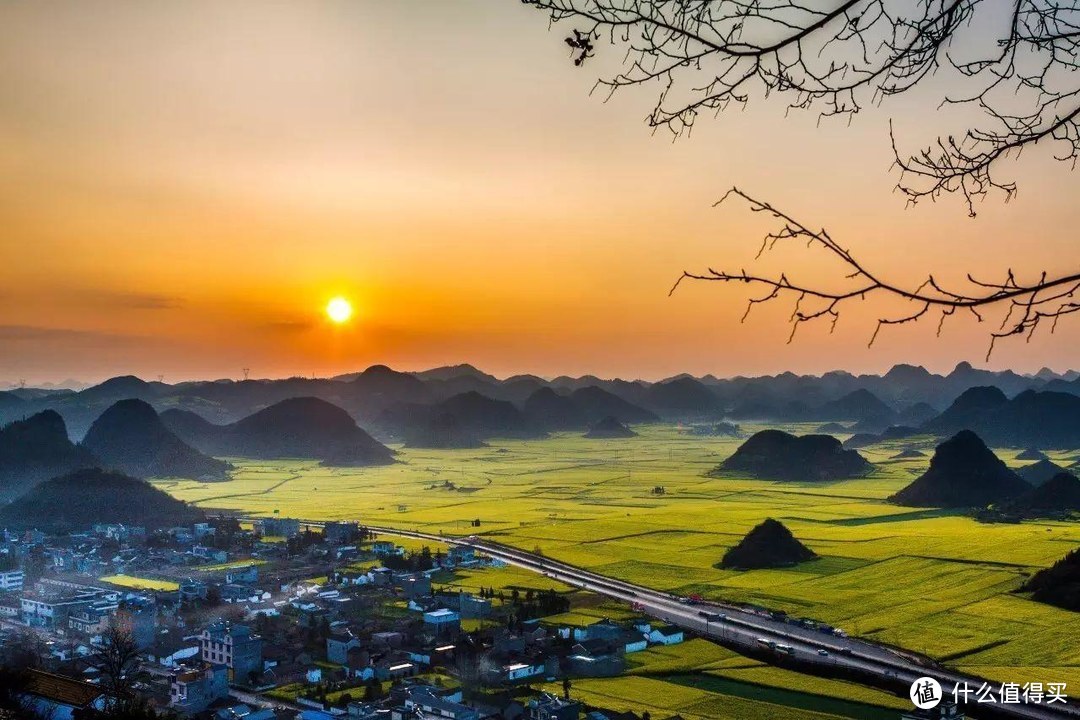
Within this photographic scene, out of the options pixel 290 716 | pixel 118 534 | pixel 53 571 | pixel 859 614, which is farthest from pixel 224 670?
pixel 118 534

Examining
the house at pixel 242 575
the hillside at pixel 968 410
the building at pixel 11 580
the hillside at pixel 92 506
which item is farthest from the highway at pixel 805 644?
the hillside at pixel 968 410

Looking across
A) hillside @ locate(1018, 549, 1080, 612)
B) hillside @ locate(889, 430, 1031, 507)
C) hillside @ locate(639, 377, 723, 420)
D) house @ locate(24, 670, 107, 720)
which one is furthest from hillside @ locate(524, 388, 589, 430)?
house @ locate(24, 670, 107, 720)

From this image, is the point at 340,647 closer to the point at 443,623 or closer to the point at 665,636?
the point at 443,623

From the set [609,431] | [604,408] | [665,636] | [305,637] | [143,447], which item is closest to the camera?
[665,636]

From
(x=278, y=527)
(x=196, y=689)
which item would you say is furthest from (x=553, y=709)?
(x=278, y=527)

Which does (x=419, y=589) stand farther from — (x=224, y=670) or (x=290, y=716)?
(x=290, y=716)

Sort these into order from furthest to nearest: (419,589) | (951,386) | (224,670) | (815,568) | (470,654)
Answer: (951,386)
(815,568)
(419,589)
(470,654)
(224,670)

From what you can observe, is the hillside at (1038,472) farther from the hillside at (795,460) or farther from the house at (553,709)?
the house at (553,709)
